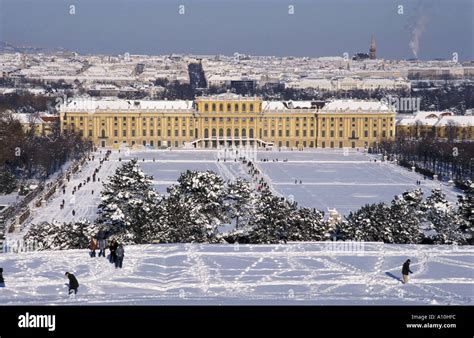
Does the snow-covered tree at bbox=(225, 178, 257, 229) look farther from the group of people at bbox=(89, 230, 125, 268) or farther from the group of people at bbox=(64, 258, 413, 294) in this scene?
the group of people at bbox=(64, 258, 413, 294)

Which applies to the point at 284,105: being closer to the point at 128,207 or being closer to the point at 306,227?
the point at 306,227

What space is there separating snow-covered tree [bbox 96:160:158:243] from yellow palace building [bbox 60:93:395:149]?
104 feet

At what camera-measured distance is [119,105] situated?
162ft

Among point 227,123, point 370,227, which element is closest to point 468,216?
point 370,227

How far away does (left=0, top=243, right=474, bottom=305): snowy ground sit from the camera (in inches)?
393

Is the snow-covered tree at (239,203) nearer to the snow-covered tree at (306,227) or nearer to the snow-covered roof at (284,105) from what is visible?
the snow-covered tree at (306,227)

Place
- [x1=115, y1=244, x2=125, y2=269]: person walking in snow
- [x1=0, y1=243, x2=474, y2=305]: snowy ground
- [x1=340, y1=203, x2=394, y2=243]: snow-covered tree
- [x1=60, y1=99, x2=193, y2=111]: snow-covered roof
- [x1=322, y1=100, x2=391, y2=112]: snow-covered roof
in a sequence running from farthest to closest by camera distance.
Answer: [x1=322, y1=100, x2=391, y2=112]: snow-covered roof → [x1=60, y1=99, x2=193, y2=111]: snow-covered roof → [x1=340, y1=203, x2=394, y2=243]: snow-covered tree → [x1=115, y1=244, x2=125, y2=269]: person walking in snow → [x1=0, y1=243, x2=474, y2=305]: snowy ground

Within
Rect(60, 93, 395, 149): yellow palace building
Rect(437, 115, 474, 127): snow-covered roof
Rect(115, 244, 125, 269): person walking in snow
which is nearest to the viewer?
Rect(115, 244, 125, 269): person walking in snow

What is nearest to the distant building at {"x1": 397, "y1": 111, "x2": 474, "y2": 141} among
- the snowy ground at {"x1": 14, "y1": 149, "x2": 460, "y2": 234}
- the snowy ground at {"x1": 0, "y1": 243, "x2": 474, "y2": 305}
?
the snowy ground at {"x1": 14, "y1": 149, "x2": 460, "y2": 234}

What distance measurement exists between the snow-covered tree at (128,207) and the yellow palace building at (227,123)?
31838 mm

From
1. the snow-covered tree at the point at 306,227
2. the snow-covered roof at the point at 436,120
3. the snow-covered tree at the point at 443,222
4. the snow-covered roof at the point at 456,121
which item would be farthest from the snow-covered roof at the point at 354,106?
the snow-covered tree at the point at 306,227
